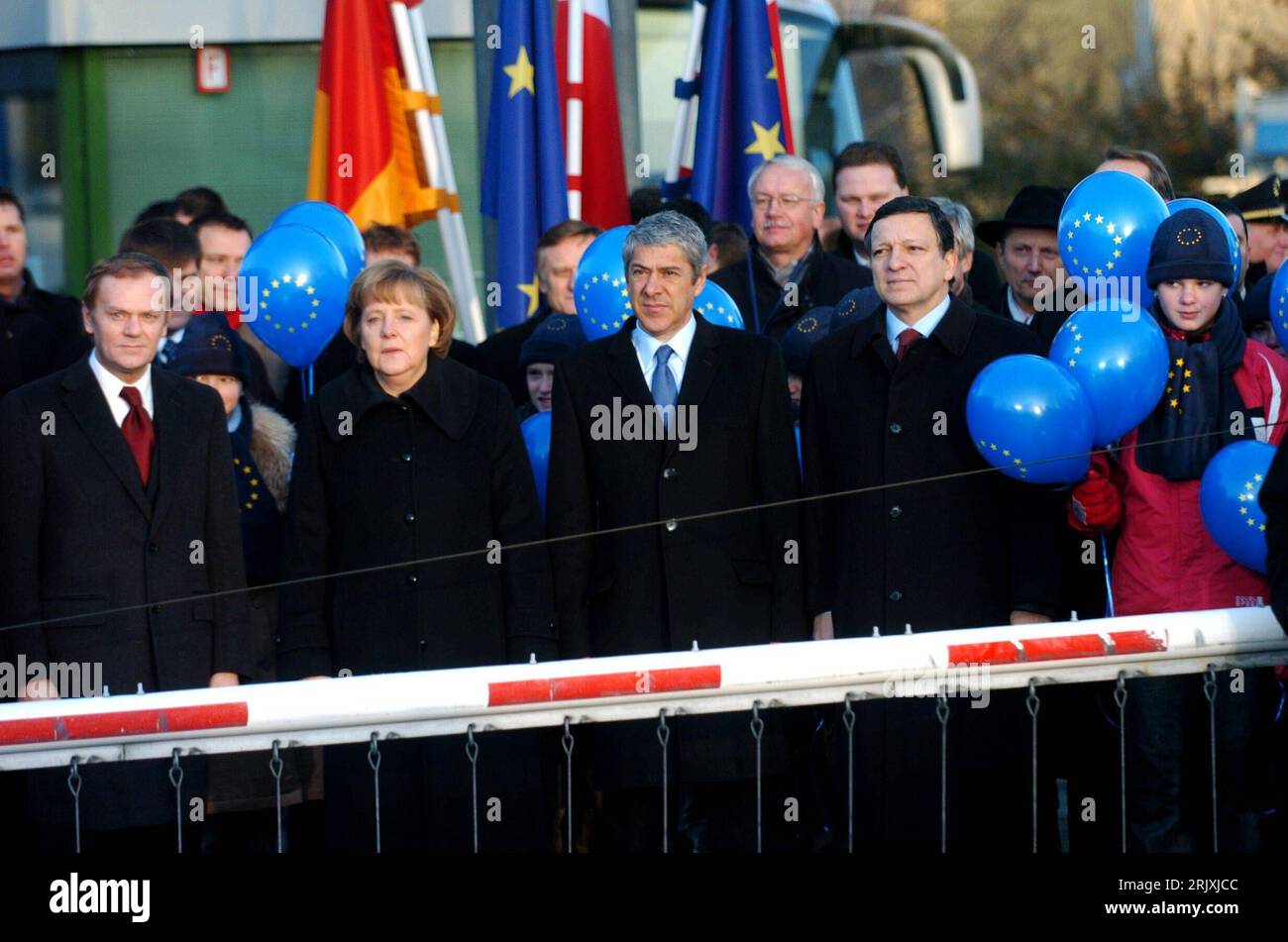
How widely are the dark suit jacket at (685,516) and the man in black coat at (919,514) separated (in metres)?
0.13

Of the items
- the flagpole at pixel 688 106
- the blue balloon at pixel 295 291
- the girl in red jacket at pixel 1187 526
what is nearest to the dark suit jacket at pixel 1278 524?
the girl in red jacket at pixel 1187 526

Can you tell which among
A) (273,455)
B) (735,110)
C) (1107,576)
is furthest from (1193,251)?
(735,110)

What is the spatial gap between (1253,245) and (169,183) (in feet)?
17.8

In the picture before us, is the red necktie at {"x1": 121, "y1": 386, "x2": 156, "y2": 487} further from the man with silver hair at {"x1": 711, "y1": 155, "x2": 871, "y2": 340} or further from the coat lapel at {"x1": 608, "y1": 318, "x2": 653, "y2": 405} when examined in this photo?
the man with silver hair at {"x1": 711, "y1": 155, "x2": 871, "y2": 340}

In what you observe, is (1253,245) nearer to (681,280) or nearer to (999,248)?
(999,248)

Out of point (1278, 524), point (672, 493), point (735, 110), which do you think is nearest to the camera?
point (1278, 524)

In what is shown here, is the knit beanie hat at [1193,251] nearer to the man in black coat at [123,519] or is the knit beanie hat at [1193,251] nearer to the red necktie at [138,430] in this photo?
the man in black coat at [123,519]

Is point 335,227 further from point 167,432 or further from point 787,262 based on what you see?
point 167,432

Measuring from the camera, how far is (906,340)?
5.80 metres

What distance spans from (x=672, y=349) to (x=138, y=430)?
1.46 m

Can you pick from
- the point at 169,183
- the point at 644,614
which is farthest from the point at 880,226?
the point at 169,183
